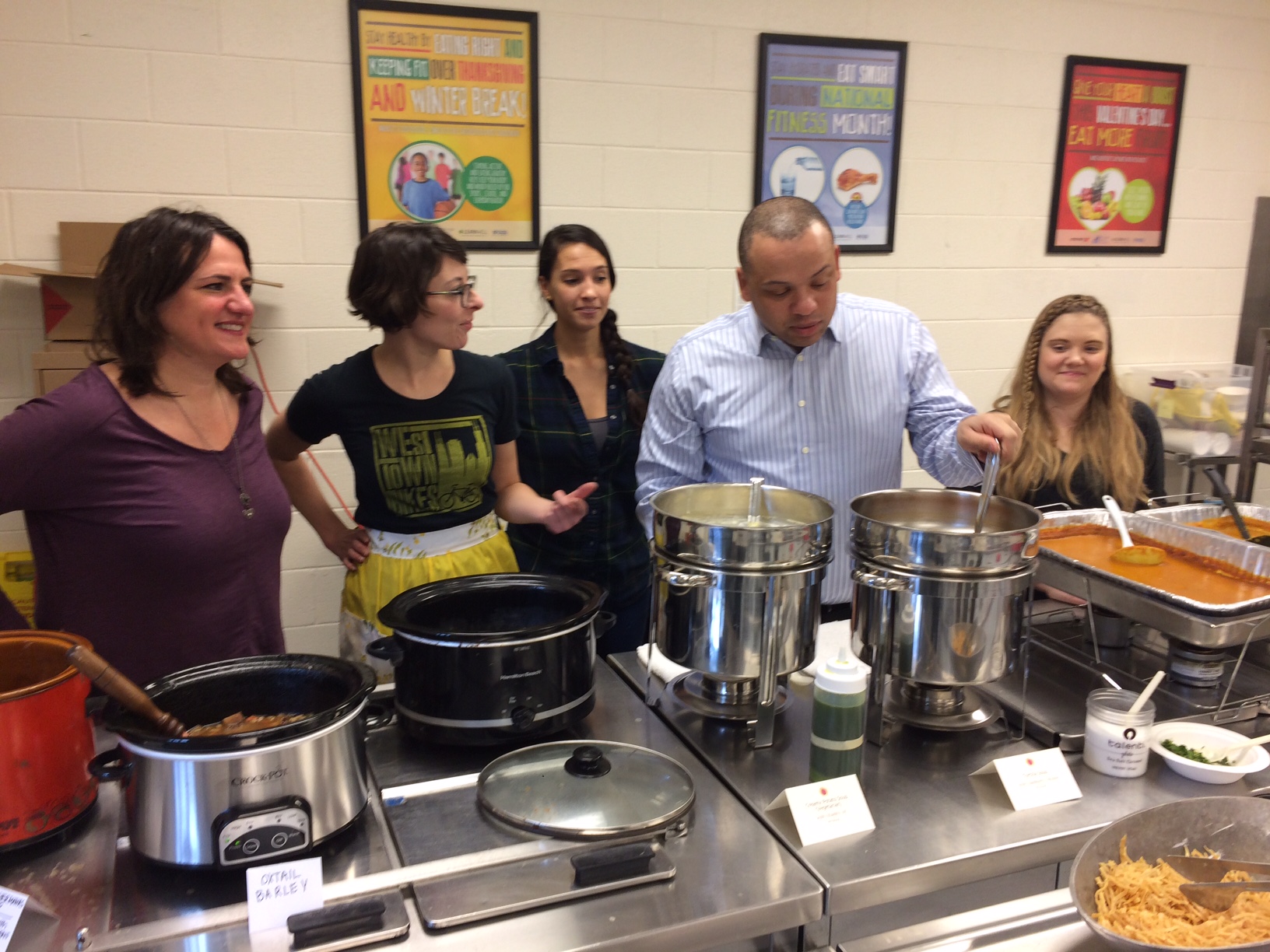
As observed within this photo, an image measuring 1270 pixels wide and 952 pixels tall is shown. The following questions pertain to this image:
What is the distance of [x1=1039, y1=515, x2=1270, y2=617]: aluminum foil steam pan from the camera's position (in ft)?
4.57

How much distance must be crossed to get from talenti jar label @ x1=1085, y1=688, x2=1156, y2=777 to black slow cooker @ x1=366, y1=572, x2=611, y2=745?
0.73 m

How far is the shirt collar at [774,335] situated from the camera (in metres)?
2.02

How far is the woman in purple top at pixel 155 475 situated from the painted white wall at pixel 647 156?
4.46ft

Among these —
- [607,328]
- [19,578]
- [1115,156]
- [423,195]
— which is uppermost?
[1115,156]

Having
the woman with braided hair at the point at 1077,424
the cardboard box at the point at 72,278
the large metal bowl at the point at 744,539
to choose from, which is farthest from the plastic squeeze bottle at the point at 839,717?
the cardboard box at the point at 72,278

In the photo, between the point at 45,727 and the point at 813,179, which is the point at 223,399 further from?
the point at 813,179

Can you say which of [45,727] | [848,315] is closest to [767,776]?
[45,727]

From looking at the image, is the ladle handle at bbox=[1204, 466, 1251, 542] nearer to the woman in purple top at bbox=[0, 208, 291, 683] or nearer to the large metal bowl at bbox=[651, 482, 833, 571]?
the large metal bowl at bbox=[651, 482, 833, 571]

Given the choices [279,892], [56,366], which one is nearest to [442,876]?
[279,892]

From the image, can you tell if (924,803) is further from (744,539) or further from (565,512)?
(565,512)

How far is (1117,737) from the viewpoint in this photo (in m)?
1.34

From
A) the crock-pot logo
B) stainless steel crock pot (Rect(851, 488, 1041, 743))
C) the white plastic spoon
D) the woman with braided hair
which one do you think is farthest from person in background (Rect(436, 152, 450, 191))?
the white plastic spoon

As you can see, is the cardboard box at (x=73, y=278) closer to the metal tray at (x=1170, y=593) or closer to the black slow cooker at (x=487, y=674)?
the black slow cooker at (x=487, y=674)

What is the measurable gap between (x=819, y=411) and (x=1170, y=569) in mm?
721
